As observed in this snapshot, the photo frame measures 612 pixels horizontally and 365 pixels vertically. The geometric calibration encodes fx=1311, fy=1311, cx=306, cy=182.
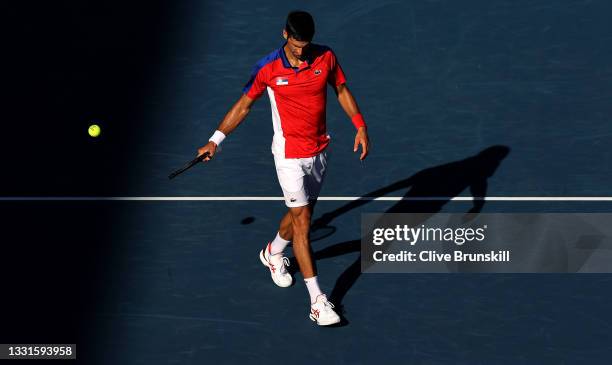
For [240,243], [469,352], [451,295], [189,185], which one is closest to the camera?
[469,352]

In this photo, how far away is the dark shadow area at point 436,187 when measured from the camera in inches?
571

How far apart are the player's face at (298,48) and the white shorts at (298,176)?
1.02 meters

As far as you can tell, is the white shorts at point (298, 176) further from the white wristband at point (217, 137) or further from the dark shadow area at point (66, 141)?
the dark shadow area at point (66, 141)

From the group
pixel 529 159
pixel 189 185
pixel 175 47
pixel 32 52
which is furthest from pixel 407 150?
pixel 32 52

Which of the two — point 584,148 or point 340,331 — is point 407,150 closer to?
point 584,148

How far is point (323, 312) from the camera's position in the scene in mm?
12734

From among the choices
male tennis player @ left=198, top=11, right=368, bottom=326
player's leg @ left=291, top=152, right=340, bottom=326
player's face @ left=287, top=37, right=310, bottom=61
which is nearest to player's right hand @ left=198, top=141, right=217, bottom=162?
male tennis player @ left=198, top=11, right=368, bottom=326

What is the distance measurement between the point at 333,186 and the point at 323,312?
8.84ft

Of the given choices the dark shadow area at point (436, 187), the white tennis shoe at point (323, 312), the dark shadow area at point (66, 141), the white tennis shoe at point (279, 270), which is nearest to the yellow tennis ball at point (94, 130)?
the dark shadow area at point (66, 141)

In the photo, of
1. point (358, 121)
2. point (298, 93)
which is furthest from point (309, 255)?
point (298, 93)

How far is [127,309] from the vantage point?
1316 cm

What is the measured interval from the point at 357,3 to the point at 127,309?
659 centimetres

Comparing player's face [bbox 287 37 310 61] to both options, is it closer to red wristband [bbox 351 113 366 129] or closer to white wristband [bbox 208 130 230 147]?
red wristband [bbox 351 113 366 129]

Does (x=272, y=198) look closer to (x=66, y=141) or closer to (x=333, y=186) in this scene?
(x=333, y=186)
